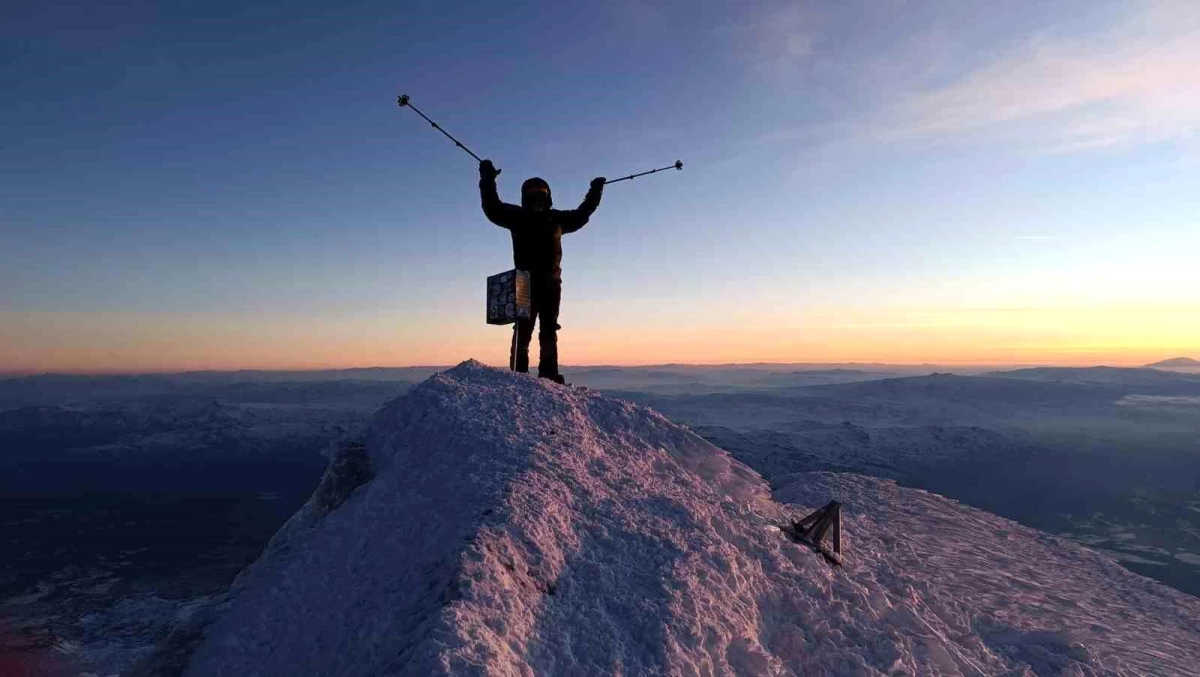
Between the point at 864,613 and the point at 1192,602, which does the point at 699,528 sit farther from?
the point at 1192,602

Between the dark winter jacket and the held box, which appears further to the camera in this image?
the dark winter jacket

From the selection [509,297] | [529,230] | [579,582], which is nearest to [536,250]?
[529,230]

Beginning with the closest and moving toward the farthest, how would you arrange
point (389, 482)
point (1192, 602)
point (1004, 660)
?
1. point (389, 482)
2. point (1004, 660)
3. point (1192, 602)

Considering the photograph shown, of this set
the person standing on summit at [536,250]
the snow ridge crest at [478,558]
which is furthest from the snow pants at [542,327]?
the snow ridge crest at [478,558]

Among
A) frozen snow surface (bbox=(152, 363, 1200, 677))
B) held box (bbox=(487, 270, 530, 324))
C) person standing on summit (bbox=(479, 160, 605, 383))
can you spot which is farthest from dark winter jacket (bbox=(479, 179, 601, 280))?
frozen snow surface (bbox=(152, 363, 1200, 677))

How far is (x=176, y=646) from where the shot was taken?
5.03 m

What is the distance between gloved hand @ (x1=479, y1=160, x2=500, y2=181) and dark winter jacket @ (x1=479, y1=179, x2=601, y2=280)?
0.22ft

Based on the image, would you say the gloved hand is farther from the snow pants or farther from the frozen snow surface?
the frozen snow surface

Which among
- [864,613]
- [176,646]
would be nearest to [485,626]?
[176,646]

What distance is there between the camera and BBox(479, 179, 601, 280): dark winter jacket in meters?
10.7

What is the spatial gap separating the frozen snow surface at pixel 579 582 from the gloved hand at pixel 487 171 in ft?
12.1

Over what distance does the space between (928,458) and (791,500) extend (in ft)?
358

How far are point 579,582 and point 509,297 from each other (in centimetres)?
598

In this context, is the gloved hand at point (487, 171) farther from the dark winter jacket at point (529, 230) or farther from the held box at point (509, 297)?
the held box at point (509, 297)
